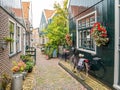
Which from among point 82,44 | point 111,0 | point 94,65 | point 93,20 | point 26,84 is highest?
point 111,0

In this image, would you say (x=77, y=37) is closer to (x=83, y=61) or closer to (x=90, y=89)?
(x=83, y=61)

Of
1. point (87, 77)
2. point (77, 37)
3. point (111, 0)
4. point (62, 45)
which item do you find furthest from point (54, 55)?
point (111, 0)

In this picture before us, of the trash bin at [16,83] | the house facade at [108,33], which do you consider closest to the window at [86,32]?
the house facade at [108,33]

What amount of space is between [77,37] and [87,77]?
2.79m

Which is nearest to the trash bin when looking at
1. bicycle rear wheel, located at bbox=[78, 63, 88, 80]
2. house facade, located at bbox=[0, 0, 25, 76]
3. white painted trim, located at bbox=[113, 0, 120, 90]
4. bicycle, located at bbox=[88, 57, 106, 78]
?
house facade, located at bbox=[0, 0, 25, 76]

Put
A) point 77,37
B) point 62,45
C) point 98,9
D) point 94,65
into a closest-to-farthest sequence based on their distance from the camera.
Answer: point 98,9
point 94,65
point 77,37
point 62,45

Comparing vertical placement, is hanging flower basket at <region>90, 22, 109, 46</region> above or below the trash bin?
above

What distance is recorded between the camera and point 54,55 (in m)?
15.0

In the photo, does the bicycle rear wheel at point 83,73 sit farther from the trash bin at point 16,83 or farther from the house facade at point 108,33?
the trash bin at point 16,83

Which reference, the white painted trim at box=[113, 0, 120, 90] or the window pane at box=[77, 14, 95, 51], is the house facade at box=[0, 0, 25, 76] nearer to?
the window pane at box=[77, 14, 95, 51]

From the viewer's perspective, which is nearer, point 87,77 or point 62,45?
point 87,77

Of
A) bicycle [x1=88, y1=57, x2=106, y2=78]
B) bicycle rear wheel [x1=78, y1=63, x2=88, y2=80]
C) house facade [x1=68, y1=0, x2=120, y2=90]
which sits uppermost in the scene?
house facade [x1=68, y1=0, x2=120, y2=90]

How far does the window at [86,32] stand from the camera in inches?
257

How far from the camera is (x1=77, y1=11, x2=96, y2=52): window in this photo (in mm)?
6520
